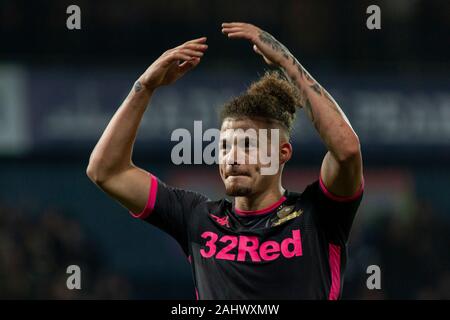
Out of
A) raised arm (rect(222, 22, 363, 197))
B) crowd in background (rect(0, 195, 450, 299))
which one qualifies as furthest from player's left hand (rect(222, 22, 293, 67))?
crowd in background (rect(0, 195, 450, 299))

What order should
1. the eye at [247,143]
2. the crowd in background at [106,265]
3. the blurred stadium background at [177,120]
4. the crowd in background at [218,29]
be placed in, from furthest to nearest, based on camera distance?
the crowd in background at [218,29] → the blurred stadium background at [177,120] → the crowd in background at [106,265] → the eye at [247,143]

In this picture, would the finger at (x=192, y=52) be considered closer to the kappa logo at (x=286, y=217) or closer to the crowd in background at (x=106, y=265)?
the kappa logo at (x=286, y=217)

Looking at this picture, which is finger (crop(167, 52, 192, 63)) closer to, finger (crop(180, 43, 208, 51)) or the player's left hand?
finger (crop(180, 43, 208, 51))

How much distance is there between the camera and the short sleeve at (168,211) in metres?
4.23

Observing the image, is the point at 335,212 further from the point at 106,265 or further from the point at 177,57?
the point at 106,265

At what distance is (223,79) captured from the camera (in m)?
9.81

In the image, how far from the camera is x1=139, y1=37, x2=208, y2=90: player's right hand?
399 cm

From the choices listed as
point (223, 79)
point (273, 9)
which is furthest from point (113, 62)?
point (273, 9)

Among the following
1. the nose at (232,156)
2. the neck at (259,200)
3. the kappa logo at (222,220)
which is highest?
the nose at (232,156)

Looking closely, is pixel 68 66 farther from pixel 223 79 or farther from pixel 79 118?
pixel 223 79

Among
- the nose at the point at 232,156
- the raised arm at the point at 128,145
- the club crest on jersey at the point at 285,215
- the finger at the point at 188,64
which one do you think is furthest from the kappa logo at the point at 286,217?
the finger at the point at 188,64

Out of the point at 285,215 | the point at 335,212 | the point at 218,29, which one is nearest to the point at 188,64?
the point at 285,215

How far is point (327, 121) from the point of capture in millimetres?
3881

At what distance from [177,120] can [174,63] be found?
5.57 m
